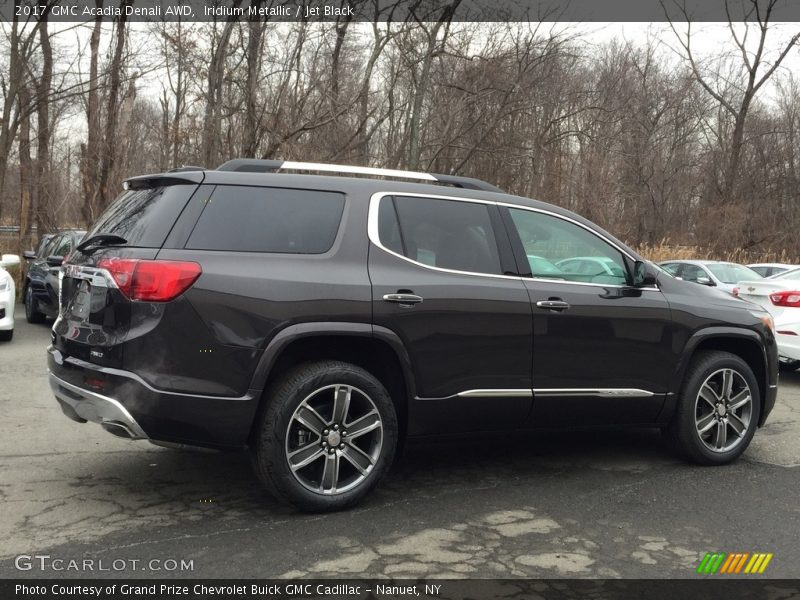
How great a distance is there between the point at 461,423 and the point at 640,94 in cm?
3459

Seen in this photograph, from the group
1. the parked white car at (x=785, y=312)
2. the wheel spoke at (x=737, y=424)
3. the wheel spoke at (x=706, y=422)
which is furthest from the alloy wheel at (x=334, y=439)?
the parked white car at (x=785, y=312)

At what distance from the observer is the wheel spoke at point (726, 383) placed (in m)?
5.59

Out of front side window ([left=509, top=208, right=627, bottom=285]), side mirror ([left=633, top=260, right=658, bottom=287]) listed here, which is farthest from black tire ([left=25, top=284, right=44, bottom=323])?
side mirror ([left=633, top=260, right=658, bottom=287])

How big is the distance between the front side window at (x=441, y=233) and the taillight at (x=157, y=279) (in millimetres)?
1149

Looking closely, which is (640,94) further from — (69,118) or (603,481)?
(603,481)

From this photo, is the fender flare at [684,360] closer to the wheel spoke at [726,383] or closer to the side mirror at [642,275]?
the wheel spoke at [726,383]

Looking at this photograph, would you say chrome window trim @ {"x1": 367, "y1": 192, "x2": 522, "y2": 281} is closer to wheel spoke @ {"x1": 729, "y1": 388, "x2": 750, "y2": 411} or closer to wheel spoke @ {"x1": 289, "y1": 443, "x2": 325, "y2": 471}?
wheel spoke @ {"x1": 289, "y1": 443, "x2": 325, "y2": 471}

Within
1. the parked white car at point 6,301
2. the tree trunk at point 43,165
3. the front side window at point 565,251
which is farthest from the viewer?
the tree trunk at point 43,165

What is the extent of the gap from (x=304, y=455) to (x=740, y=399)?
10.8ft

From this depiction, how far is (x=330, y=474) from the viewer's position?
4.29 metres

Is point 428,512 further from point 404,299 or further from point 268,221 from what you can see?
point 268,221

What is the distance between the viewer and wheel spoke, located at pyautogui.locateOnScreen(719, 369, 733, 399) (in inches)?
220

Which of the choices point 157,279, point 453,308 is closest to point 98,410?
point 157,279

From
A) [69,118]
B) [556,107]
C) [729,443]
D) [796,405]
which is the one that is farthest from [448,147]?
[69,118]
